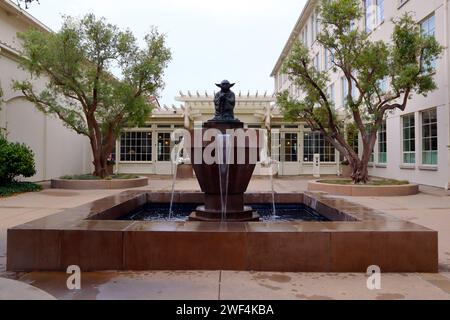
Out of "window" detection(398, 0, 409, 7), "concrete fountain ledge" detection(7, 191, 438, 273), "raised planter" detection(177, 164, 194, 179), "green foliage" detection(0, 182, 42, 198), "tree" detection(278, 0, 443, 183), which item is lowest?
"concrete fountain ledge" detection(7, 191, 438, 273)

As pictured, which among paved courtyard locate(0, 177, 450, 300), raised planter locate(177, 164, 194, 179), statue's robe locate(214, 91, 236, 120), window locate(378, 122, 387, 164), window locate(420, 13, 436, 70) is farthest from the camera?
raised planter locate(177, 164, 194, 179)

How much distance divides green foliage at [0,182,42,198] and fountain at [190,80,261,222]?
343 inches

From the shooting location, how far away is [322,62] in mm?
27484

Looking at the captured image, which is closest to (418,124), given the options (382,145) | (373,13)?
(382,145)

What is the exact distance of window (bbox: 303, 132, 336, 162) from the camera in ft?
75.0

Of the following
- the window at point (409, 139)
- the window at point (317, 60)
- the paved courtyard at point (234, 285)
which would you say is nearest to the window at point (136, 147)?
the window at point (317, 60)

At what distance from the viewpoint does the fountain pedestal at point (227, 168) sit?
618 cm

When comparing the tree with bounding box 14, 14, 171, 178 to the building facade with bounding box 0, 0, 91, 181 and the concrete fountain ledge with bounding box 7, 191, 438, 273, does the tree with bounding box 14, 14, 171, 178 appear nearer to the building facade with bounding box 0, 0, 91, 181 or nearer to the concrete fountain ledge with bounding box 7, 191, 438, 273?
the building facade with bounding box 0, 0, 91, 181

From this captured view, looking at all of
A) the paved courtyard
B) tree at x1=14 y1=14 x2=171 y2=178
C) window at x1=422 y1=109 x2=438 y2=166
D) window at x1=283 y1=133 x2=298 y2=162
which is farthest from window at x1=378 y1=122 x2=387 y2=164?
the paved courtyard

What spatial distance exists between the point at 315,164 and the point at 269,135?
3028 mm

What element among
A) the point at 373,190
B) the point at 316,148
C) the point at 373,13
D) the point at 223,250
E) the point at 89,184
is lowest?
the point at 223,250

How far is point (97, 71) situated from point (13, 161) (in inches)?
173

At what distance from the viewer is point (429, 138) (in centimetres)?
1588

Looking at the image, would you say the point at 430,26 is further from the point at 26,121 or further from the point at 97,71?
the point at 26,121
